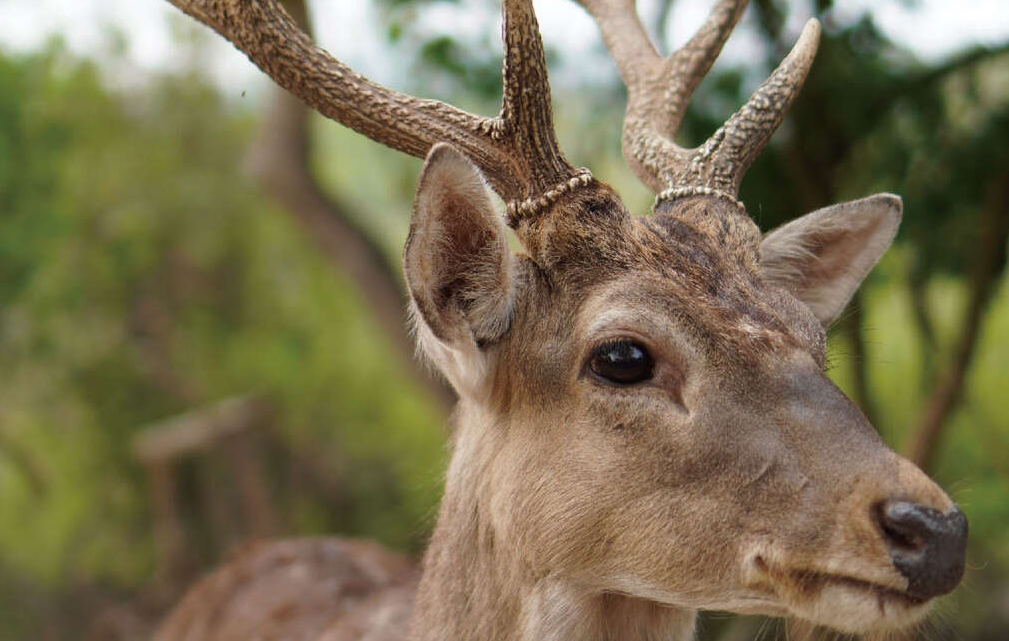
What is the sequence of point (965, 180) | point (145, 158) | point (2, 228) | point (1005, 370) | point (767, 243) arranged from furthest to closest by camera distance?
point (145, 158)
point (1005, 370)
point (2, 228)
point (965, 180)
point (767, 243)

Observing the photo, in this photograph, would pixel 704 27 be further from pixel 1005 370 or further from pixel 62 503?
pixel 62 503

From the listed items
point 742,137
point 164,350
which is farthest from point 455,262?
point 164,350

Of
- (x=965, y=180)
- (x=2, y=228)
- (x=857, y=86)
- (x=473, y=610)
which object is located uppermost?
(x=857, y=86)

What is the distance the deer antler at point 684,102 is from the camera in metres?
3.44

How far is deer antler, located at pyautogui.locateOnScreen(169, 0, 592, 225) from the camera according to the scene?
3041 millimetres

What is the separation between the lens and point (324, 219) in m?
9.07

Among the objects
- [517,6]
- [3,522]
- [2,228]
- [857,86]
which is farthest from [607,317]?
[3,522]

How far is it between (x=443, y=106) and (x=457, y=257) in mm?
544

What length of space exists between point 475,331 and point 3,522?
459 inches

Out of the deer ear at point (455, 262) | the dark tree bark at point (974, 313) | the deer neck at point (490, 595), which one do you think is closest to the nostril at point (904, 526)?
the deer neck at point (490, 595)

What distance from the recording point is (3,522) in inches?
505

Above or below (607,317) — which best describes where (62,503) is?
below

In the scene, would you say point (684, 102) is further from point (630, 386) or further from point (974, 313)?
point (974, 313)

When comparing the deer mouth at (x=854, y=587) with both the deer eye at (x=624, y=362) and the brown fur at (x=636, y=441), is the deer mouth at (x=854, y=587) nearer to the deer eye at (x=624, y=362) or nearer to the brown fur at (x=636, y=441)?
the brown fur at (x=636, y=441)
